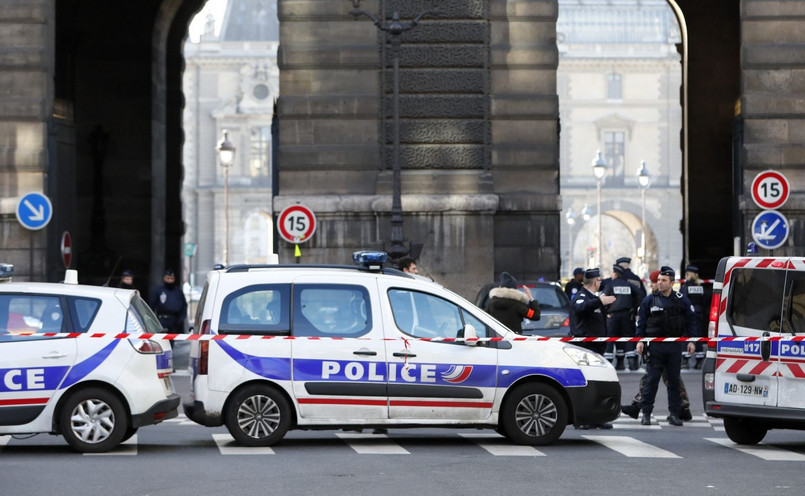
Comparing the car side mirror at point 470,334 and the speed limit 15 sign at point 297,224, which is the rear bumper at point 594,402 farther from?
the speed limit 15 sign at point 297,224

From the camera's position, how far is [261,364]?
56.1ft

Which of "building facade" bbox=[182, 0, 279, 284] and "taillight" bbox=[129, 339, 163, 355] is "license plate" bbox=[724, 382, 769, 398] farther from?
"building facade" bbox=[182, 0, 279, 284]

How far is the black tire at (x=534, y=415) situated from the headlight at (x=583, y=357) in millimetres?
382

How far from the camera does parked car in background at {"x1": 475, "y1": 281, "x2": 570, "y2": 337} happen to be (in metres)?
28.1

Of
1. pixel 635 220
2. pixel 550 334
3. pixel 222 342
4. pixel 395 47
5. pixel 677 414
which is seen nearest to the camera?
pixel 222 342

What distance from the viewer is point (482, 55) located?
101 ft

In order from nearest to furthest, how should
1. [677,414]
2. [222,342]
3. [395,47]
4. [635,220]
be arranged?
[222,342] → [677,414] → [395,47] → [635,220]

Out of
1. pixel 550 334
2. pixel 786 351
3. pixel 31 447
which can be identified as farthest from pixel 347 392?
pixel 550 334

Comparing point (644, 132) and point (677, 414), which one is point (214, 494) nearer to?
point (677, 414)

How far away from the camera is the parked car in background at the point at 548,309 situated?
1107 inches

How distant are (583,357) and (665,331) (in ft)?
9.53

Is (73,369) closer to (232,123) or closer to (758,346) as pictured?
(758,346)

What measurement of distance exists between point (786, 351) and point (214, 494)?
6.42m

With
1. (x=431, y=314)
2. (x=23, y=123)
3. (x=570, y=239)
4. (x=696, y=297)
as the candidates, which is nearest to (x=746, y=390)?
(x=431, y=314)
